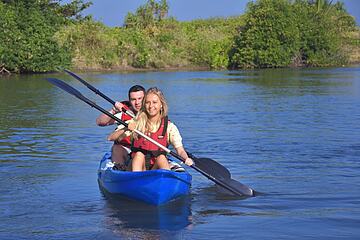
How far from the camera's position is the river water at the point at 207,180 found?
7043 mm

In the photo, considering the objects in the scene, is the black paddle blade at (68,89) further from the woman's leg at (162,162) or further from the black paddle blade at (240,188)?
the black paddle blade at (240,188)

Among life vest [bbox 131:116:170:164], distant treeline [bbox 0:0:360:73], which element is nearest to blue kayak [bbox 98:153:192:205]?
life vest [bbox 131:116:170:164]

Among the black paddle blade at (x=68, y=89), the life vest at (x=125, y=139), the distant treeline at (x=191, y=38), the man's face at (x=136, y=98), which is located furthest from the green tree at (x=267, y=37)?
the man's face at (x=136, y=98)

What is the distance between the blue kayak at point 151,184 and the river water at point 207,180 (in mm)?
149

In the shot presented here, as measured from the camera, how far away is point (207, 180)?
9.39 meters

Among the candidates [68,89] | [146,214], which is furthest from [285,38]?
[146,214]

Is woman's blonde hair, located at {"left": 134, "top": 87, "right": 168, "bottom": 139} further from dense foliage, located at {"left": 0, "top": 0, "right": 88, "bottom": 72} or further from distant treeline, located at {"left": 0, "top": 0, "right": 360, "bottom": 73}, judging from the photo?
distant treeline, located at {"left": 0, "top": 0, "right": 360, "bottom": 73}

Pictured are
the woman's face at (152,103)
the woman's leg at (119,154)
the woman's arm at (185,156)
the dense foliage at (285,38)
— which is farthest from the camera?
the dense foliage at (285,38)

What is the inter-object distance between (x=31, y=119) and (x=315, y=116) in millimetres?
6668

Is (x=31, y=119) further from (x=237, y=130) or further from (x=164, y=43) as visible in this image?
(x=164, y=43)

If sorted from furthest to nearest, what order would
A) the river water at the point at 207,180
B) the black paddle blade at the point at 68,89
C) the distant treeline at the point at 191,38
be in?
the distant treeline at the point at 191,38 < the black paddle blade at the point at 68,89 < the river water at the point at 207,180

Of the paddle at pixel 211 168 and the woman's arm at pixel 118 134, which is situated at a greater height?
the woman's arm at pixel 118 134

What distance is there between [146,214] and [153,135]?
2.81ft

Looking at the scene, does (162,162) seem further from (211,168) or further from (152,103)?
(211,168)
